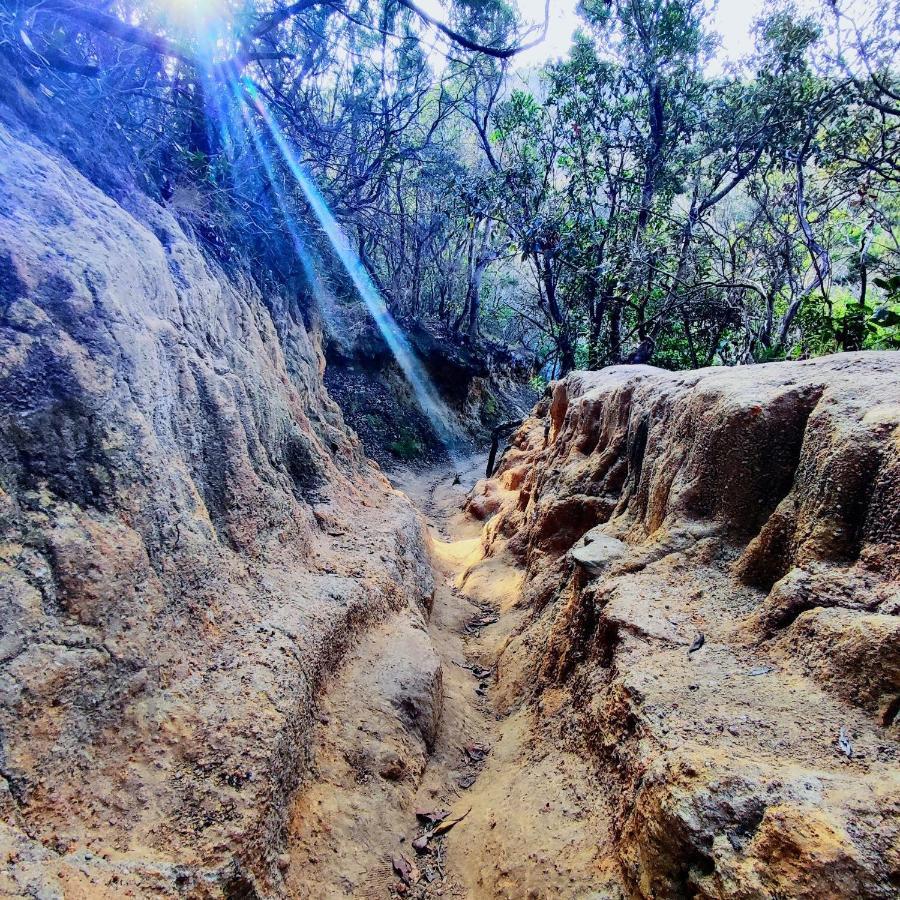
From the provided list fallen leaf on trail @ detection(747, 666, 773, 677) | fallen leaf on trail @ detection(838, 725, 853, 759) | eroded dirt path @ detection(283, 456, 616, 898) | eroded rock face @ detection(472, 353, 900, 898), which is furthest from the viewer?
eroded dirt path @ detection(283, 456, 616, 898)

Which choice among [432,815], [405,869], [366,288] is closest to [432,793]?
[432,815]

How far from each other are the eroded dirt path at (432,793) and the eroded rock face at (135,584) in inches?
8.7

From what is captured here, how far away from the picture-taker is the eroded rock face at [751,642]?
176 cm

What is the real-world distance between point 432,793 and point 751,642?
7.64ft

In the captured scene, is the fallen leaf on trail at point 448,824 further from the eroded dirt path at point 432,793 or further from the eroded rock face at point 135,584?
the eroded rock face at point 135,584

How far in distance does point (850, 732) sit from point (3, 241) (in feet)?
14.9

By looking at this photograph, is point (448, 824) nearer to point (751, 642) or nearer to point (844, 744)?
point (751, 642)

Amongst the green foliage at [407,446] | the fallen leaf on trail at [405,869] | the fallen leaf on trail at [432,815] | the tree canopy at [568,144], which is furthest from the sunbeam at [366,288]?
the fallen leaf on trail at [405,869]

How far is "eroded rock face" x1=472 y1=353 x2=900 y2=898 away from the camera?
1763 millimetres

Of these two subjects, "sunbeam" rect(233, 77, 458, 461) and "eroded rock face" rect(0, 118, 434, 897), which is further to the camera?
"sunbeam" rect(233, 77, 458, 461)

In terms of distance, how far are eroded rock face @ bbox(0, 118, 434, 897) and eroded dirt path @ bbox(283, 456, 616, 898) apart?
0.73 feet

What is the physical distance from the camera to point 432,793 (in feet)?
11.8

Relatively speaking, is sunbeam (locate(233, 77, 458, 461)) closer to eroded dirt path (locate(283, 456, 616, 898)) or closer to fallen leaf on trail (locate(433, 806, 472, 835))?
eroded dirt path (locate(283, 456, 616, 898))

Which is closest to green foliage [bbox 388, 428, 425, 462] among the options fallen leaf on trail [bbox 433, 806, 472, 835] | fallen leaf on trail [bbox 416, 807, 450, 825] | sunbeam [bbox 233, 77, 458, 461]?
sunbeam [bbox 233, 77, 458, 461]
